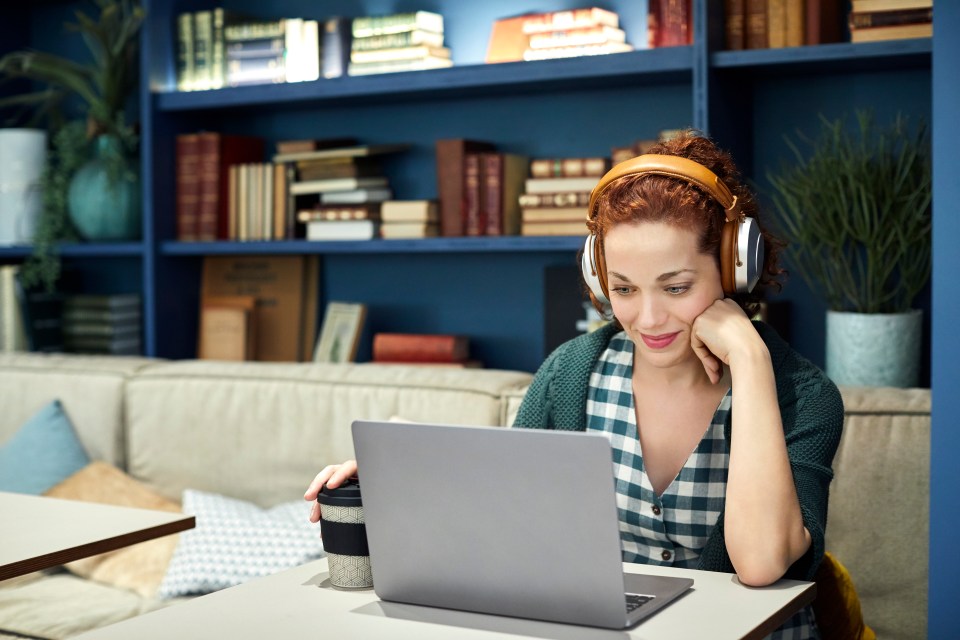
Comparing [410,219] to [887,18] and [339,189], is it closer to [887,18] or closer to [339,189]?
[339,189]

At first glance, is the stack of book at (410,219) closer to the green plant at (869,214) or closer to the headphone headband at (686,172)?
the green plant at (869,214)

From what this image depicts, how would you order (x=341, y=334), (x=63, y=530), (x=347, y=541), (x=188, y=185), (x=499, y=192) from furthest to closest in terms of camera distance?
1. (x=188, y=185)
2. (x=341, y=334)
3. (x=499, y=192)
4. (x=63, y=530)
5. (x=347, y=541)

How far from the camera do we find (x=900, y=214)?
7.89 ft

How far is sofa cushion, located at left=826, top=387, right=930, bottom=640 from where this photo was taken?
2.03m

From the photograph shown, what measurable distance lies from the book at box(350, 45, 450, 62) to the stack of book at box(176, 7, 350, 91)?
9 cm

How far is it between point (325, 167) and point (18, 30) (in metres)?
1.44

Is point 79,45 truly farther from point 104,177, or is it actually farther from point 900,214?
point 900,214

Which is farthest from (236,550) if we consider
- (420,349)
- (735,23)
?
(735,23)

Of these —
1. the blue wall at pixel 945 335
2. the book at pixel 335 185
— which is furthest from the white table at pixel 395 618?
the book at pixel 335 185

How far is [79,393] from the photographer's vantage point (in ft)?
9.50

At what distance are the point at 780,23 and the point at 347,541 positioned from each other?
1747mm

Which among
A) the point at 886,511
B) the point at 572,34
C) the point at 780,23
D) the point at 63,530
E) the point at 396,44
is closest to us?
the point at 63,530

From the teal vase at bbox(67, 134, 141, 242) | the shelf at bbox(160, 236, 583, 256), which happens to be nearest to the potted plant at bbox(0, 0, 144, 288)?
the teal vase at bbox(67, 134, 141, 242)

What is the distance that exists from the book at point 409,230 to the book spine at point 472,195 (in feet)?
0.33
